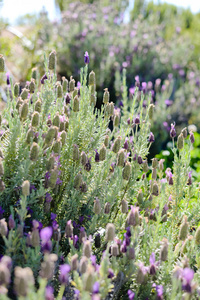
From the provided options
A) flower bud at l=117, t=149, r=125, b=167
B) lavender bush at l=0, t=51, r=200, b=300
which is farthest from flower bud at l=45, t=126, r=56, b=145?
flower bud at l=117, t=149, r=125, b=167

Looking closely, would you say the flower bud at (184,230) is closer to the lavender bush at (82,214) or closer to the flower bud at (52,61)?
the lavender bush at (82,214)

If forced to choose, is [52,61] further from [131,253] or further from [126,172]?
[131,253]

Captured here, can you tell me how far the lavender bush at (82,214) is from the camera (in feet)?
3.78

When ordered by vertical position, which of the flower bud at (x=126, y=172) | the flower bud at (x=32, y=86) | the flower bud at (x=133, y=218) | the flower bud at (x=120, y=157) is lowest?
the flower bud at (x=133, y=218)

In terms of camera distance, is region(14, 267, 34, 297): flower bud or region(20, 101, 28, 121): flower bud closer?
region(14, 267, 34, 297): flower bud

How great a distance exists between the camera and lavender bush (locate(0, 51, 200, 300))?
115 cm

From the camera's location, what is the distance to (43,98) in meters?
1.72

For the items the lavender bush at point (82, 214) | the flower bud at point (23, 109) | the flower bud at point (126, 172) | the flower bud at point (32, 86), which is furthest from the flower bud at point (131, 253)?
the flower bud at point (32, 86)

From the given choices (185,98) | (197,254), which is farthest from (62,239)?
(185,98)

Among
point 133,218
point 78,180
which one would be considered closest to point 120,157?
point 78,180

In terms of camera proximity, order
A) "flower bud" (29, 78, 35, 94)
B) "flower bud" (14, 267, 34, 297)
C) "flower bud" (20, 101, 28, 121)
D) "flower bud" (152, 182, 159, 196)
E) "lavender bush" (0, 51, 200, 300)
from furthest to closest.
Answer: "flower bud" (29, 78, 35, 94) → "flower bud" (152, 182, 159, 196) → "flower bud" (20, 101, 28, 121) → "lavender bush" (0, 51, 200, 300) → "flower bud" (14, 267, 34, 297)

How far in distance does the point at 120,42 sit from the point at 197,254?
4.18 metres

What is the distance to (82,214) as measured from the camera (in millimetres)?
1637

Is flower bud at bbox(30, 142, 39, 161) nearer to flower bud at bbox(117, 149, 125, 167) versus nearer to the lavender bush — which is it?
the lavender bush
